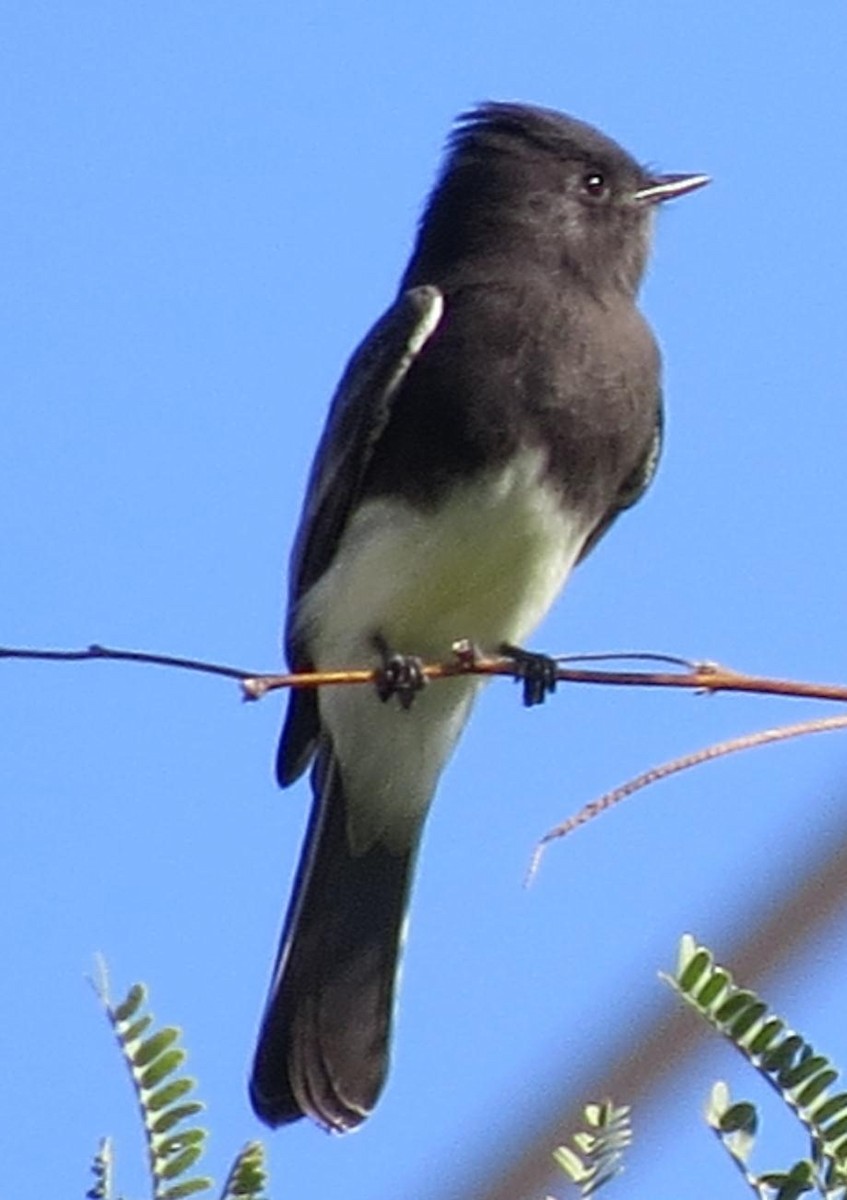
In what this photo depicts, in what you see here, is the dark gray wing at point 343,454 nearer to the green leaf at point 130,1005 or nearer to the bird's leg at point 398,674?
the bird's leg at point 398,674

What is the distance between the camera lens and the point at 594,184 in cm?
347

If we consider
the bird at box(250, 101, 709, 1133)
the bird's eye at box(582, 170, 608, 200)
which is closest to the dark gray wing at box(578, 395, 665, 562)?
the bird at box(250, 101, 709, 1133)

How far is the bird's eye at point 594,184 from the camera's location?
11.3 ft

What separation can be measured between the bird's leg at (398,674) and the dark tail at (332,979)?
1.08 ft

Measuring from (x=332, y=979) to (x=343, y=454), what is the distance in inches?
26.1

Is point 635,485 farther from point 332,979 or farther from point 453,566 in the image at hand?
point 332,979

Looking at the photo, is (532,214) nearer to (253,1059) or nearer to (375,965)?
(375,965)

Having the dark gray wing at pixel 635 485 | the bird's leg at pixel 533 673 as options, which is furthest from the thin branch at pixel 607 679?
the dark gray wing at pixel 635 485

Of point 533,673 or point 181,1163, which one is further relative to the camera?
point 533,673

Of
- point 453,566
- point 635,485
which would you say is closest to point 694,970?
point 453,566

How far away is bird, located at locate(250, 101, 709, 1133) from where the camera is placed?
2807 millimetres

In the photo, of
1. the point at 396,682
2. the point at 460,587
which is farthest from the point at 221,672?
the point at 460,587

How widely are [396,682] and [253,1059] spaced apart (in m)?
0.45

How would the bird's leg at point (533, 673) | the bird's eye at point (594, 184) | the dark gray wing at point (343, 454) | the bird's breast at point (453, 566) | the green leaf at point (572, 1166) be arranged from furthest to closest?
1. the bird's eye at point (594, 184)
2. the dark gray wing at point (343, 454)
3. the bird's breast at point (453, 566)
4. the bird's leg at point (533, 673)
5. the green leaf at point (572, 1166)
